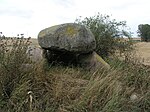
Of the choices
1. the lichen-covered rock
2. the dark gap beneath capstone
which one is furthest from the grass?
the dark gap beneath capstone

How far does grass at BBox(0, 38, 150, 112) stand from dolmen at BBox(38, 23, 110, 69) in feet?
2.96

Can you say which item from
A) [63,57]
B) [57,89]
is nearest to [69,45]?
[63,57]

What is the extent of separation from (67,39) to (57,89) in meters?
2.19

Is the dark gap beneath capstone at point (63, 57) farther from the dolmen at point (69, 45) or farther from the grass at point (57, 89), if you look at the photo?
the grass at point (57, 89)

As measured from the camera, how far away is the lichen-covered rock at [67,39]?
929cm

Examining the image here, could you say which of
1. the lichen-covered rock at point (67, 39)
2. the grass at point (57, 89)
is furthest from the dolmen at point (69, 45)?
the grass at point (57, 89)

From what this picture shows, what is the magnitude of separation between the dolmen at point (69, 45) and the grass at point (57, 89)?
0.90 metres

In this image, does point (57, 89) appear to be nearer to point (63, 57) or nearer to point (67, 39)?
point (67, 39)

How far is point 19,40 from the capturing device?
8289 millimetres

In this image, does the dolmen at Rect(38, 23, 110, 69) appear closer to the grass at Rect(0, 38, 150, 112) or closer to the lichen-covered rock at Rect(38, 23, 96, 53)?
the lichen-covered rock at Rect(38, 23, 96, 53)

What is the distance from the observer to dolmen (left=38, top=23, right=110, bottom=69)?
30.5 feet

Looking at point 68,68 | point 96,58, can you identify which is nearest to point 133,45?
point 96,58

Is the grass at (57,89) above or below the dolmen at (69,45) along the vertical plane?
below

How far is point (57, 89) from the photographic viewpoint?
7.54m
